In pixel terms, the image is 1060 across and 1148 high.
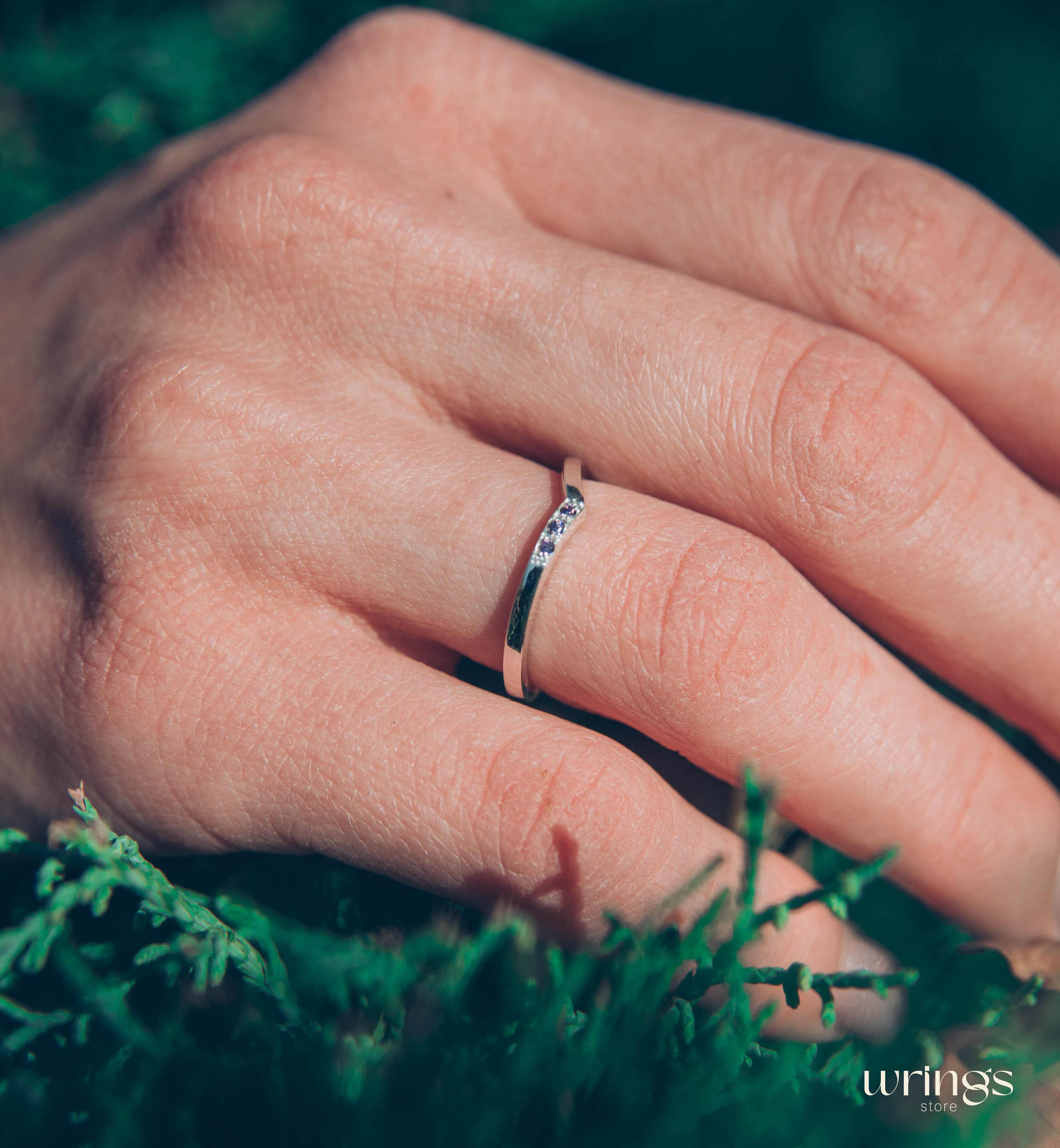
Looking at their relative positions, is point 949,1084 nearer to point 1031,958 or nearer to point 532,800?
point 1031,958

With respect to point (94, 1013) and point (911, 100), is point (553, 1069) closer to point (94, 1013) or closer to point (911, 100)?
point (94, 1013)

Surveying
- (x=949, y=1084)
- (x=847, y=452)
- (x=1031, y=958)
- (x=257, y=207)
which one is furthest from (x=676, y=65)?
(x=949, y=1084)

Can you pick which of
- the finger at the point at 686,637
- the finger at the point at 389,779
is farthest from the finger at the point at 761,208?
the finger at the point at 389,779

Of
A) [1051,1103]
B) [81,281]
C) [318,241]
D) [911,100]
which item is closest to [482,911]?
[1051,1103]

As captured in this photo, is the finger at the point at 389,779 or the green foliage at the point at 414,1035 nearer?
the green foliage at the point at 414,1035

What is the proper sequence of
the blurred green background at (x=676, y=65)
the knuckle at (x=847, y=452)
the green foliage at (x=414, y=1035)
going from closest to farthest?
the green foliage at (x=414, y=1035)
the knuckle at (x=847, y=452)
the blurred green background at (x=676, y=65)

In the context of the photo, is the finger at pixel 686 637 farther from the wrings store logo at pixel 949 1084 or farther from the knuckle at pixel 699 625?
the wrings store logo at pixel 949 1084
